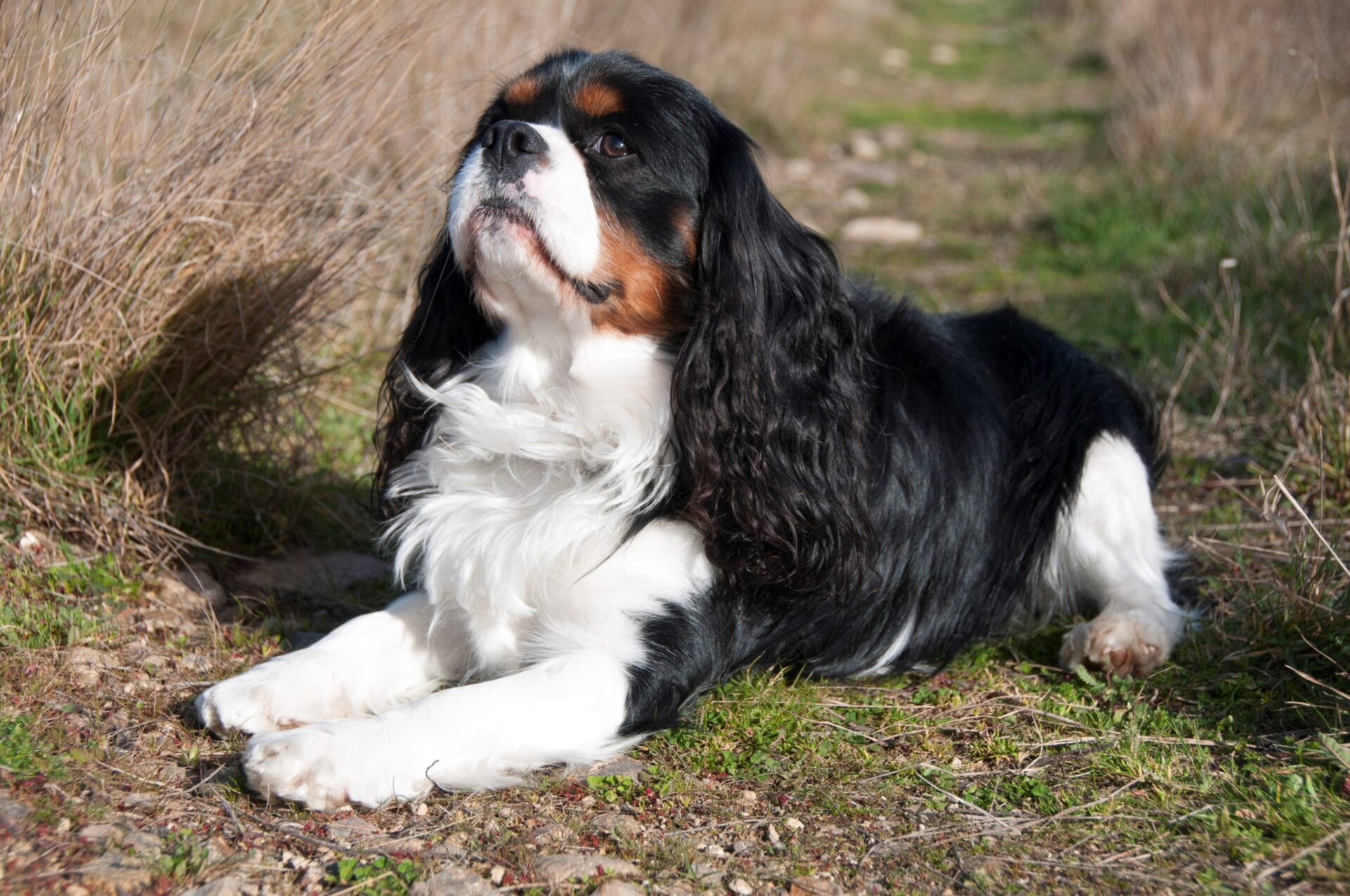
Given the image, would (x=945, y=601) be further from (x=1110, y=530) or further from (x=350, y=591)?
(x=350, y=591)

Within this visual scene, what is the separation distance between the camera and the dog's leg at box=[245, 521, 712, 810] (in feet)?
8.00

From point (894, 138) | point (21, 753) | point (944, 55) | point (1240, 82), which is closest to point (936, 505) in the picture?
point (21, 753)

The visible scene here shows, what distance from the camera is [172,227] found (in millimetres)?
3330

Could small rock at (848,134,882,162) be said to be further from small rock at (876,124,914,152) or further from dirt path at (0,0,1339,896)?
dirt path at (0,0,1339,896)

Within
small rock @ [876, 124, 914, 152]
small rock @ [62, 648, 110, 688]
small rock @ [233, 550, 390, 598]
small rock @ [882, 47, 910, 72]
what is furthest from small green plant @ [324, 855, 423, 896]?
small rock @ [882, 47, 910, 72]

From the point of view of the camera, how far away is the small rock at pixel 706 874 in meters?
2.30

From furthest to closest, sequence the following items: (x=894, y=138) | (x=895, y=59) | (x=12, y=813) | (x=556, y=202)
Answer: (x=895, y=59) → (x=894, y=138) → (x=556, y=202) → (x=12, y=813)

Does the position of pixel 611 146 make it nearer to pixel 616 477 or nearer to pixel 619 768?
pixel 616 477

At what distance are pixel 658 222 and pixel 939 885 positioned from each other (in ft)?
4.78

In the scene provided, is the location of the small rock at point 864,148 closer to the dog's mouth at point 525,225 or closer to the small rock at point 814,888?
the dog's mouth at point 525,225

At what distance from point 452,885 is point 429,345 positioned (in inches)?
53.7

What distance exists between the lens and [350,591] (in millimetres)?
3594

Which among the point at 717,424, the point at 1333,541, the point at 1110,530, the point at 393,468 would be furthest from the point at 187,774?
the point at 1333,541

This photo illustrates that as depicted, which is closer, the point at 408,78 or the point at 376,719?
the point at 376,719
